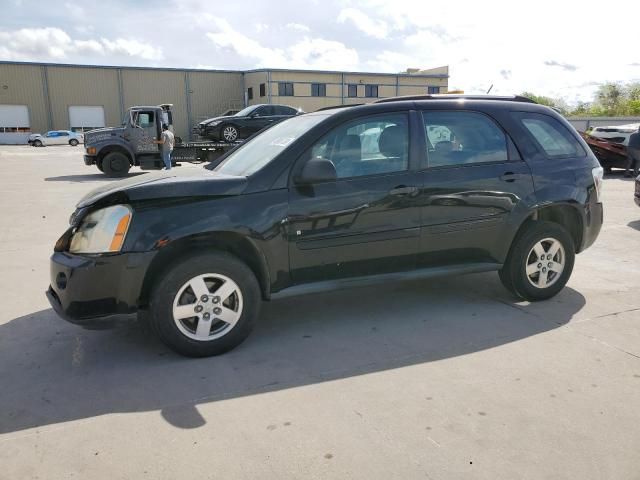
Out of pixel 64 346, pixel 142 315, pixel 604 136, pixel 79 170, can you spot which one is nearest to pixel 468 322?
pixel 142 315

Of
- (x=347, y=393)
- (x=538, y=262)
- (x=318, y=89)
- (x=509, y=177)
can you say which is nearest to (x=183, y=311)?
(x=347, y=393)

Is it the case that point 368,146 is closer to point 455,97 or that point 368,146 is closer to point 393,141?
point 393,141

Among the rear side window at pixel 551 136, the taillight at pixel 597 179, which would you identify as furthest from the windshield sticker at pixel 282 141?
the taillight at pixel 597 179

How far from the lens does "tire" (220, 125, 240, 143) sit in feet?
67.7

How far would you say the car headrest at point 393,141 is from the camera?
4.37 meters

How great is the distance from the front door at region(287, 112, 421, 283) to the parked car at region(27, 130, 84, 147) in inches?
1879

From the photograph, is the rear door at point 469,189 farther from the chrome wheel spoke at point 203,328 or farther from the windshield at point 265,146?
the chrome wheel spoke at point 203,328

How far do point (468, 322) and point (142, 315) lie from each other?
8.76 ft

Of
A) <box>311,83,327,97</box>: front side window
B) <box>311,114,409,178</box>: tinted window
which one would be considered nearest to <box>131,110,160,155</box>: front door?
<box>311,114,409,178</box>: tinted window

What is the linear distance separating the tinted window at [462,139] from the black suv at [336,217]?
1 centimetres

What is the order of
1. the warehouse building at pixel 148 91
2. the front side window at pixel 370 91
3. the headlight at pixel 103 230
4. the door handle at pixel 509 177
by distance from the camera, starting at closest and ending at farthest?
1. the headlight at pixel 103 230
2. the door handle at pixel 509 177
3. the warehouse building at pixel 148 91
4. the front side window at pixel 370 91

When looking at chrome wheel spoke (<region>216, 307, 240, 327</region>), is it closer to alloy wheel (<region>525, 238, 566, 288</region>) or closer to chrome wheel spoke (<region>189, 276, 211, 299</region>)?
chrome wheel spoke (<region>189, 276, 211, 299</region>)

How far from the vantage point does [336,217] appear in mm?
4070

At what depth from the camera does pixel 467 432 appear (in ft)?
9.53
